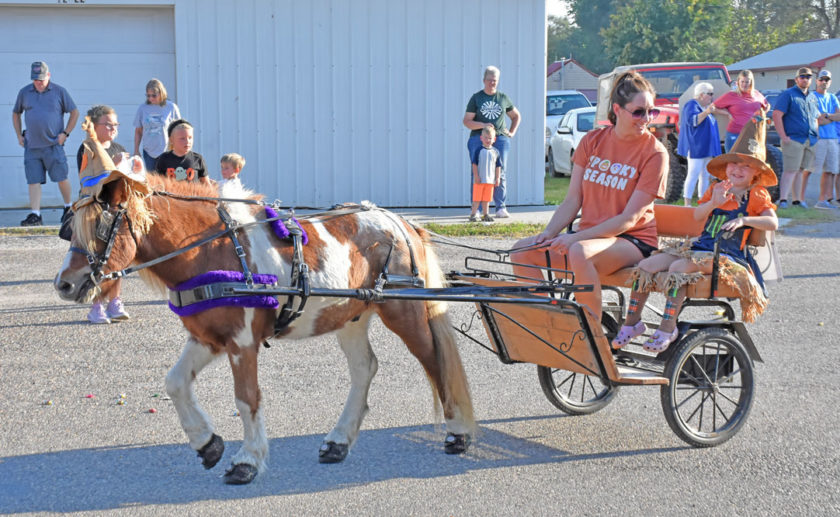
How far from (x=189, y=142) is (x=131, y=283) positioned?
2387 millimetres

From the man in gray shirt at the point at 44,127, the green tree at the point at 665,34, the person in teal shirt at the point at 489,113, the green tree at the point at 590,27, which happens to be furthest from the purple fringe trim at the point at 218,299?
the green tree at the point at 590,27

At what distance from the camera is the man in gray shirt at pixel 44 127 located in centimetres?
1241

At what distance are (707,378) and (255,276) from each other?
2.75 m

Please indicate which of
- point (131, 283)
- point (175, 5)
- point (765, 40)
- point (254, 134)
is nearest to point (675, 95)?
point (254, 134)

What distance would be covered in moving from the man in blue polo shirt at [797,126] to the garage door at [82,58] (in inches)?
405

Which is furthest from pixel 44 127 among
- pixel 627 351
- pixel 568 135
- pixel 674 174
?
pixel 568 135

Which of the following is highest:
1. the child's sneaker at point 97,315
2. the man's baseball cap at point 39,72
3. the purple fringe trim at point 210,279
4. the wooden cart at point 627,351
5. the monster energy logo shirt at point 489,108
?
the man's baseball cap at point 39,72

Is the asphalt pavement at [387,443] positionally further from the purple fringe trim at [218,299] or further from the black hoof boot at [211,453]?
the purple fringe trim at [218,299]

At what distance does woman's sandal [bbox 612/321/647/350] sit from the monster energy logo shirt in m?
8.47

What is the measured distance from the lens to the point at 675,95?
748 inches

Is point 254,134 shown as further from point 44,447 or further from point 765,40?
point 765,40

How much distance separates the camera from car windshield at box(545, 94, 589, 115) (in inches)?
1056

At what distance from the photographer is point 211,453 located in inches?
196

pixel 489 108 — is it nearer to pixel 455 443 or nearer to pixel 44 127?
pixel 44 127
